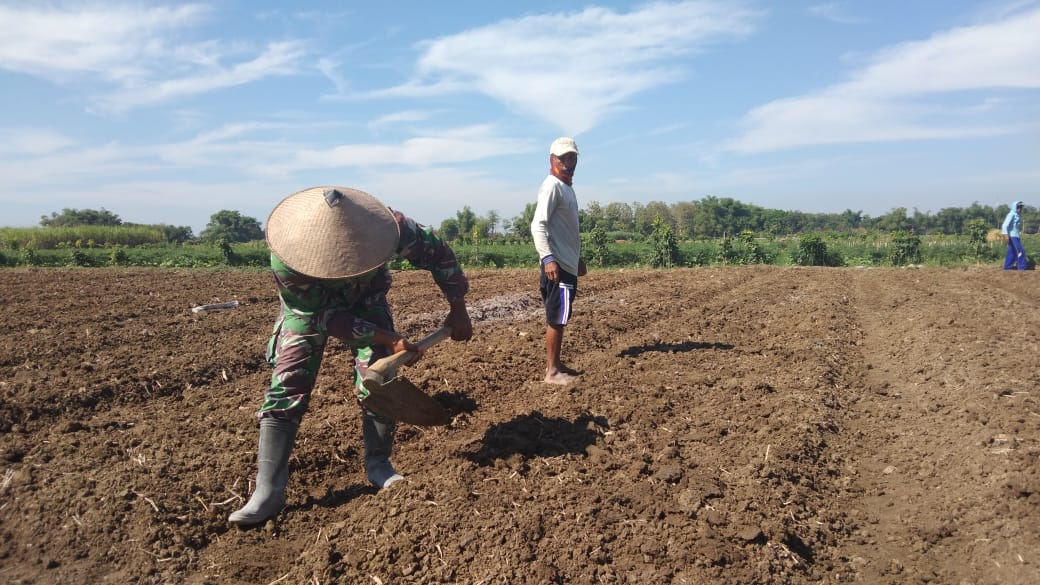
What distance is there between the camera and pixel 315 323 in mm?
3193

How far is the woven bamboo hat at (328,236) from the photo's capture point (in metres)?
Answer: 2.92

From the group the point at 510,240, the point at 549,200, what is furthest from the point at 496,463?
the point at 510,240

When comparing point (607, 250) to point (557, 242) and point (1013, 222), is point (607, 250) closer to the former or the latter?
point (1013, 222)

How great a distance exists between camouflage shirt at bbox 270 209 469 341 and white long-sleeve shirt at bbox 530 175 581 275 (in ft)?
4.24

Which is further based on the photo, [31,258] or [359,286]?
[31,258]

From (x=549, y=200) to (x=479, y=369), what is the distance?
147 cm

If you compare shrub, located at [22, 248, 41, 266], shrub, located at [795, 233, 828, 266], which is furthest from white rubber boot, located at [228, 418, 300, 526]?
shrub, located at [22, 248, 41, 266]

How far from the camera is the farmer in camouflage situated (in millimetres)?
2941

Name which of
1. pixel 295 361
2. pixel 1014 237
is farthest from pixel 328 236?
pixel 1014 237

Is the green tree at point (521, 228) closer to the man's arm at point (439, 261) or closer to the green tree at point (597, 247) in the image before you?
the green tree at point (597, 247)

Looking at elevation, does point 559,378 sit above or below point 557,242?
below

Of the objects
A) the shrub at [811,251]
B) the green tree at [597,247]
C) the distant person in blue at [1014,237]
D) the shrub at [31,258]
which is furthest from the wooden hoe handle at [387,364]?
the shrub at [31,258]

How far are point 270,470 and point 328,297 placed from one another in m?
0.87

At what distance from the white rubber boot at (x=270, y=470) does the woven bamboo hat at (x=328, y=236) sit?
804 mm
